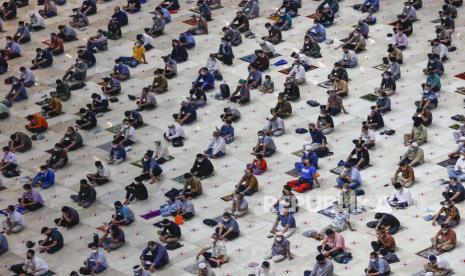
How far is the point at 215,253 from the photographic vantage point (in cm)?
4706

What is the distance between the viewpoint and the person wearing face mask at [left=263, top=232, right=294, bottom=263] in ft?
153

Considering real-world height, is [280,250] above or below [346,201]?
below

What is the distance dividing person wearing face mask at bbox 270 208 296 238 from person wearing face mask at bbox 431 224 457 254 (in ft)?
16.3

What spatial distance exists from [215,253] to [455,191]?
882 cm

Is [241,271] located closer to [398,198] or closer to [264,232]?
[264,232]

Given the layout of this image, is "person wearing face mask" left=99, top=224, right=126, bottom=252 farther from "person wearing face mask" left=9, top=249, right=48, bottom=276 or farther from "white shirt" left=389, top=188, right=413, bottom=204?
"white shirt" left=389, top=188, right=413, bottom=204

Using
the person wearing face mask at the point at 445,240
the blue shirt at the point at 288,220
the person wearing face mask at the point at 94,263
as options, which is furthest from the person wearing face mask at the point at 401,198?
the person wearing face mask at the point at 94,263

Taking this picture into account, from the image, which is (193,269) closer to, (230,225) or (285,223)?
(230,225)

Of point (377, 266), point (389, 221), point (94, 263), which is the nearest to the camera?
point (377, 266)

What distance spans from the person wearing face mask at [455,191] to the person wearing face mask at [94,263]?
11971 mm

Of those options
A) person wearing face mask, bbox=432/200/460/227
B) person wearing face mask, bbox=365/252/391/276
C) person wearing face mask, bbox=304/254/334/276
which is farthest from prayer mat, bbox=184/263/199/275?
person wearing face mask, bbox=432/200/460/227

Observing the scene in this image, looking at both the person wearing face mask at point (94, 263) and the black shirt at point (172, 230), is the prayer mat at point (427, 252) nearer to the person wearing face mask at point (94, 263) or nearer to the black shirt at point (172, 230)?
the black shirt at point (172, 230)

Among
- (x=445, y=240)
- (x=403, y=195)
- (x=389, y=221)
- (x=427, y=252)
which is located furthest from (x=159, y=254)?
(x=445, y=240)

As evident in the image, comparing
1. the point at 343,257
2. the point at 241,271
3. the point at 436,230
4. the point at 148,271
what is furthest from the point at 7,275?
the point at 436,230
